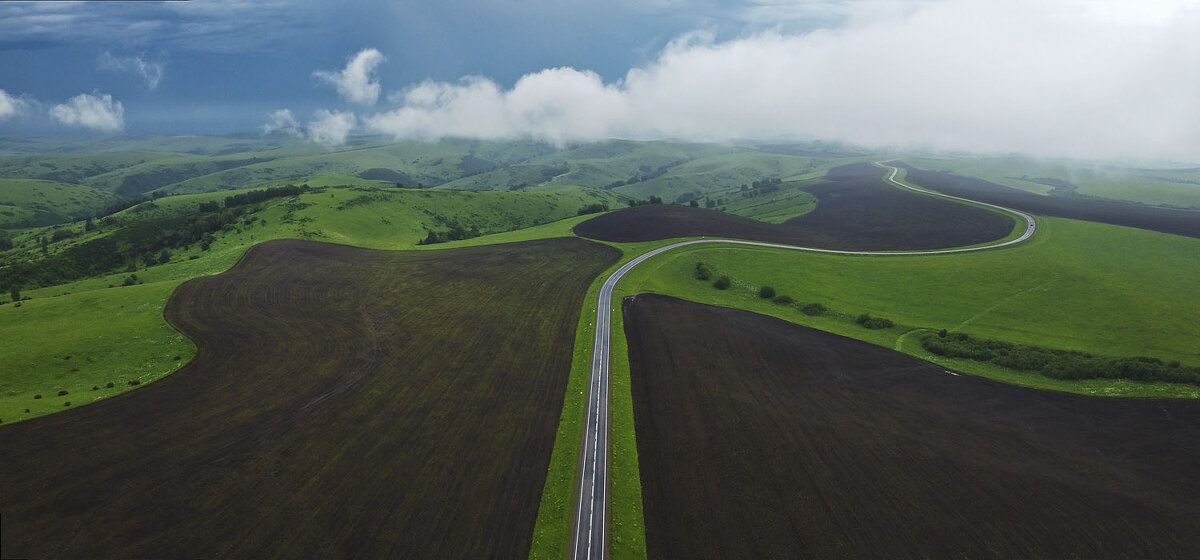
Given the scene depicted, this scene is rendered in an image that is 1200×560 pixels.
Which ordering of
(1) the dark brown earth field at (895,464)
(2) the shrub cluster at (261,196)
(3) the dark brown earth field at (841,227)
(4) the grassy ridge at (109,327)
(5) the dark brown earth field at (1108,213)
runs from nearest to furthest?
1. (1) the dark brown earth field at (895,464)
2. (4) the grassy ridge at (109,327)
3. (3) the dark brown earth field at (841,227)
4. (5) the dark brown earth field at (1108,213)
5. (2) the shrub cluster at (261,196)

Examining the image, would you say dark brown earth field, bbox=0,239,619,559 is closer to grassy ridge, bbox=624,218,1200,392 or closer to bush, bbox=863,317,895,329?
grassy ridge, bbox=624,218,1200,392

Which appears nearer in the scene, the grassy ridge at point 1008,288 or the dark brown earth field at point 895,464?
the dark brown earth field at point 895,464

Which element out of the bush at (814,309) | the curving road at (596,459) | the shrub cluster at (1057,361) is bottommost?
the curving road at (596,459)

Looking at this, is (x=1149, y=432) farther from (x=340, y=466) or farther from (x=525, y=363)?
(x=340, y=466)

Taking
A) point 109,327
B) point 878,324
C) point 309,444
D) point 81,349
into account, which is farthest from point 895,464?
point 109,327

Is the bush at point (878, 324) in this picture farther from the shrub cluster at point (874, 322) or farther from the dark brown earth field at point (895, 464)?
the dark brown earth field at point (895, 464)

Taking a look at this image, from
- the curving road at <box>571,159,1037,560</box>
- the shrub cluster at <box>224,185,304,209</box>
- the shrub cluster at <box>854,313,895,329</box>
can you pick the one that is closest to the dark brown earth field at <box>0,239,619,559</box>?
the curving road at <box>571,159,1037,560</box>

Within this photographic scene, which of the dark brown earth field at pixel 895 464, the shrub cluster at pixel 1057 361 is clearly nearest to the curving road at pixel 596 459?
the dark brown earth field at pixel 895 464

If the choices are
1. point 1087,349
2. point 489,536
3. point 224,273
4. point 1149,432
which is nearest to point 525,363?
point 489,536
